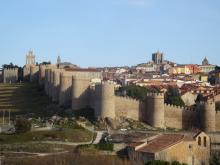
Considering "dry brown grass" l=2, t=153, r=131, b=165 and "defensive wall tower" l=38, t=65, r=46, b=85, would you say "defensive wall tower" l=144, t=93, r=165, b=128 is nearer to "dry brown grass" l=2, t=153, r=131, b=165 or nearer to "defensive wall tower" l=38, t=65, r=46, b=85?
"dry brown grass" l=2, t=153, r=131, b=165

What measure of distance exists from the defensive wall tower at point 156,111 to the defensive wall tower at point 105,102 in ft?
10.1

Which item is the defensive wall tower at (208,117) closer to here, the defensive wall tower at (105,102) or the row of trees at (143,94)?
the defensive wall tower at (105,102)

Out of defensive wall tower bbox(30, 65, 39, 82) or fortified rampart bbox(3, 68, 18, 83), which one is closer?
defensive wall tower bbox(30, 65, 39, 82)

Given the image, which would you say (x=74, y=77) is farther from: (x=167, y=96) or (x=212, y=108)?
(x=167, y=96)

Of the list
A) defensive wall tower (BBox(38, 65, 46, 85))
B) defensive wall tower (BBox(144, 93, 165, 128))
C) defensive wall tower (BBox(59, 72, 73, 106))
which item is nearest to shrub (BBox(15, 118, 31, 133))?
defensive wall tower (BBox(144, 93, 165, 128))

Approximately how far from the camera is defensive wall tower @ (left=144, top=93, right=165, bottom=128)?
2012 inches

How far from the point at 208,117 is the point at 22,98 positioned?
23.0 meters

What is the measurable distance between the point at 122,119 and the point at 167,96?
60.7 ft

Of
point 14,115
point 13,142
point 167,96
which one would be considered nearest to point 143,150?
point 13,142

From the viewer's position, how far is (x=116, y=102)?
169 feet

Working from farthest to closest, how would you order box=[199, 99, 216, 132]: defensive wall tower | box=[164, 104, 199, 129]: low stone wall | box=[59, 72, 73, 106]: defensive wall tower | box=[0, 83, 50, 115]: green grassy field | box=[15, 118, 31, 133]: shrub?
box=[0, 83, 50, 115]: green grassy field
box=[59, 72, 73, 106]: defensive wall tower
box=[164, 104, 199, 129]: low stone wall
box=[199, 99, 216, 132]: defensive wall tower
box=[15, 118, 31, 133]: shrub

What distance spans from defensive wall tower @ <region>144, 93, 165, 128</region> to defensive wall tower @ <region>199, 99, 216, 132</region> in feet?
10.1

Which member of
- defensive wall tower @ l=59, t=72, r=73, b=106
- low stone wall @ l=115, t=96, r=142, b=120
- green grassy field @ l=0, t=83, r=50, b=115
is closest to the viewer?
low stone wall @ l=115, t=96, r=142, b=120

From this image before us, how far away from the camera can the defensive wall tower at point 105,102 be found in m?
50.0
